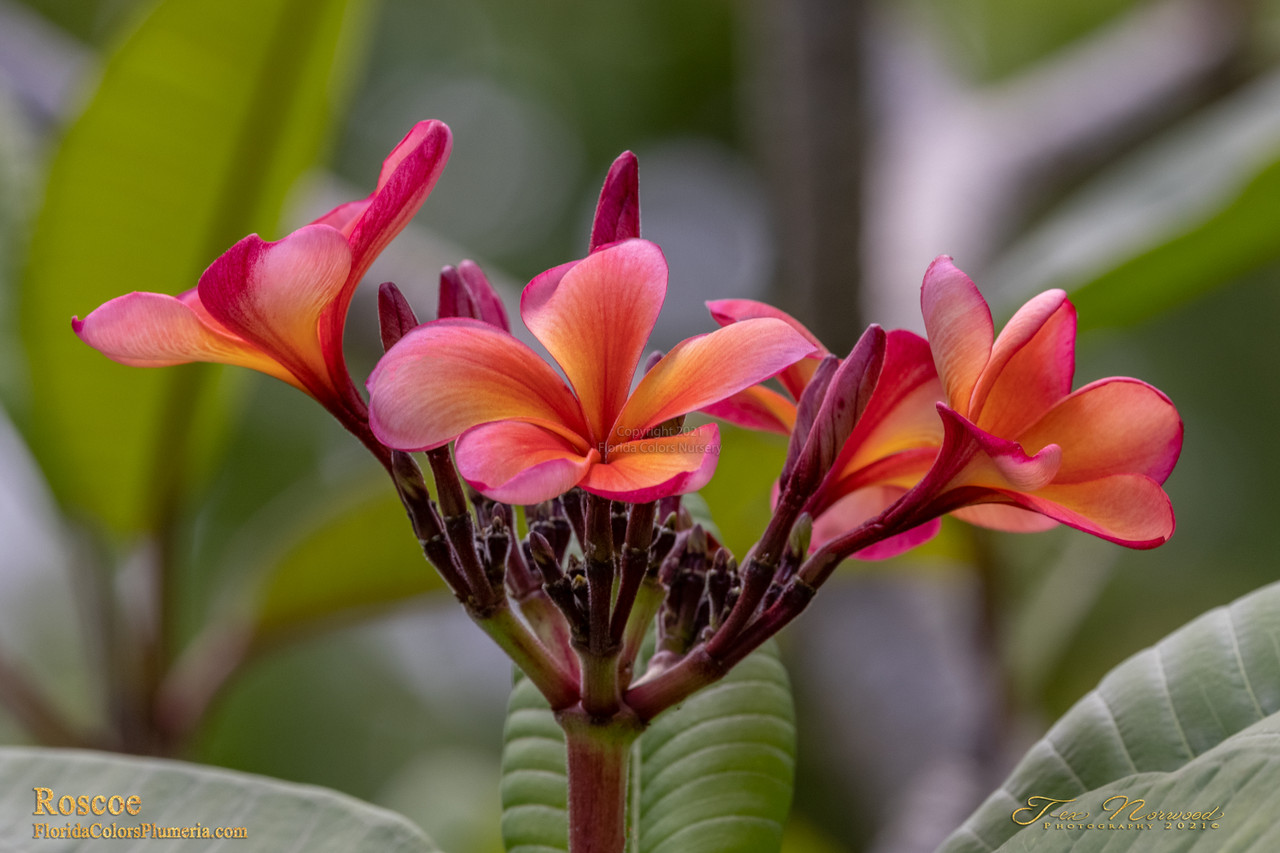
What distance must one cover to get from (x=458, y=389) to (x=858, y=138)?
4.39 ft

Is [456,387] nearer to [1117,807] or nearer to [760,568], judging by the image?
[760,568]

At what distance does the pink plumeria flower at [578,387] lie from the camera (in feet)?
1.19

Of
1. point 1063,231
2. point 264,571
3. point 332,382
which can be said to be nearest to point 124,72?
point 264,571

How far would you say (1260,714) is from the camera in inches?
20.0

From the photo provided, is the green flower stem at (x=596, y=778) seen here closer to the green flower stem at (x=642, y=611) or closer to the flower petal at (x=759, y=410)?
the green flower stem at (x=642, y=611)

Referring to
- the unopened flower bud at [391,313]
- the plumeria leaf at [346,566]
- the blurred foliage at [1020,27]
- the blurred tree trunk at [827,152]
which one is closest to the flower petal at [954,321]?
the unopened flower bud at [391,313]

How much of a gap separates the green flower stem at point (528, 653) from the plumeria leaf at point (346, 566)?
70 cm

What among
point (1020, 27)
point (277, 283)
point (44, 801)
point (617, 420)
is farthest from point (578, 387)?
point (1020, 27)

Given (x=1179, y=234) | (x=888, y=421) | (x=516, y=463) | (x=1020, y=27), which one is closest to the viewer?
(x=516, y=463)

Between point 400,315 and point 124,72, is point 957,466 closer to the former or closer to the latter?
point 400,315

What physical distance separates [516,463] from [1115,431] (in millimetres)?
248

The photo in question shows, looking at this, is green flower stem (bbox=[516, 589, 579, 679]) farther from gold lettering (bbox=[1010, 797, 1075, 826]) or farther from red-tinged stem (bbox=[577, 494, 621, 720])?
gold lettering (bbox=[1010, 797, 1075, 826])

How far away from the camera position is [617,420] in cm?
41

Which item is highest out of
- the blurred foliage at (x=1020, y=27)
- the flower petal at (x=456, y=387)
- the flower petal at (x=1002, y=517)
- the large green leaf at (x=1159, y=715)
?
the blurred foliage at (x=1020, y=27)
